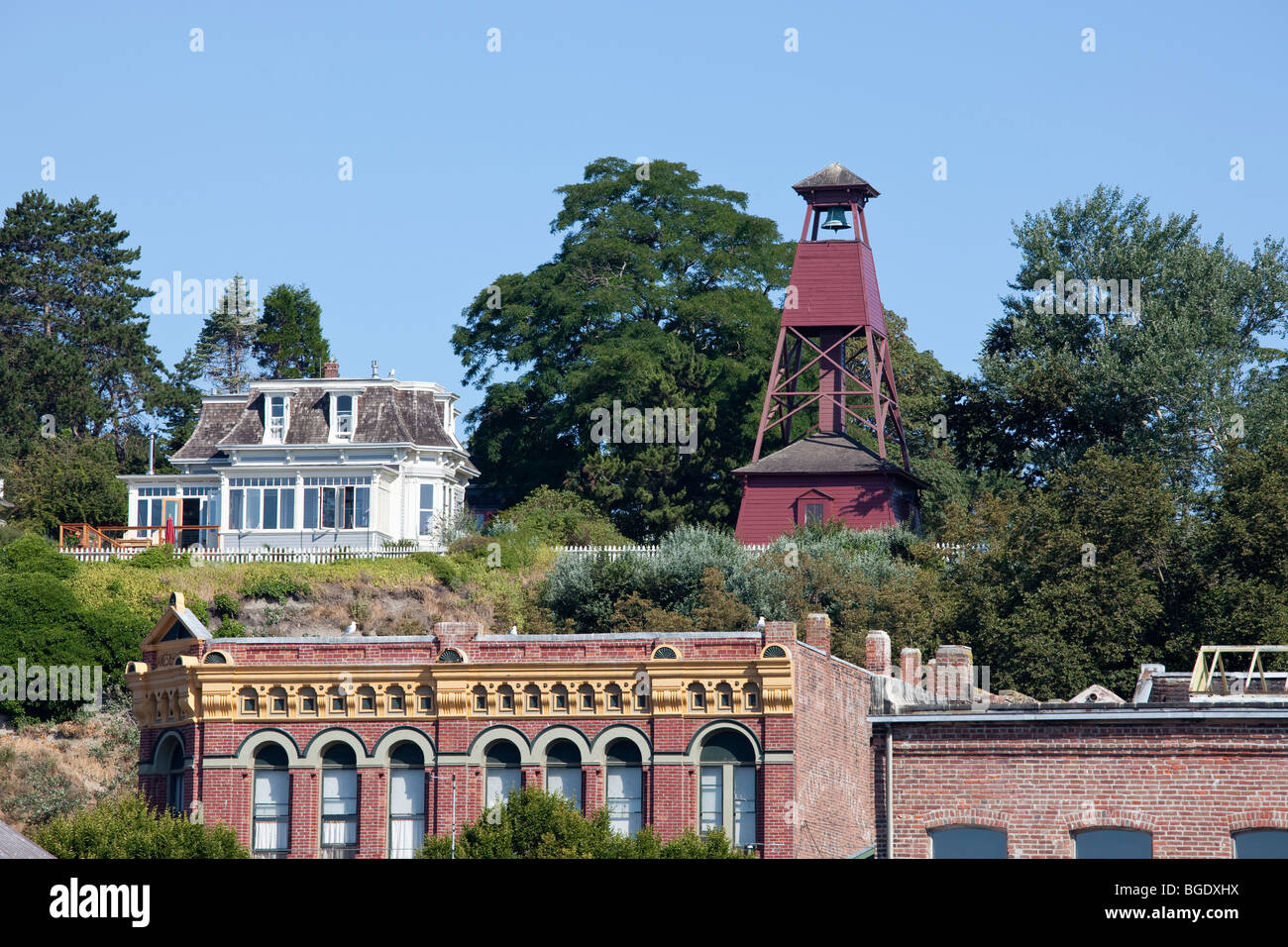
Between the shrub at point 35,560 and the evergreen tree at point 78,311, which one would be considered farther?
the evergreen tree at point 78,311

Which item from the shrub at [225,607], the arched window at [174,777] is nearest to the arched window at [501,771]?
the arched window at [174,777]

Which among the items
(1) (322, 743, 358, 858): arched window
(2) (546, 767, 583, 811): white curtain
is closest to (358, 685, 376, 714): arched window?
(1) (322, 743, 358, 858): arched window

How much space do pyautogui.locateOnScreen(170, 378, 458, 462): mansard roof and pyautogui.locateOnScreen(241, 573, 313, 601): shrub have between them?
11771 mm

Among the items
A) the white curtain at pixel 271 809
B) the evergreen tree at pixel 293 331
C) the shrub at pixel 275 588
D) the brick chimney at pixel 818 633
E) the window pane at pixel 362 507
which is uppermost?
the evergreen tree at pixel 293 331

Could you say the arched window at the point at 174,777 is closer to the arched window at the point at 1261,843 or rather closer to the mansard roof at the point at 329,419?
the arched window at the point at 1261,843

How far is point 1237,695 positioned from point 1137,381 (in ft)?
143

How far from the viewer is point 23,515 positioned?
277ft

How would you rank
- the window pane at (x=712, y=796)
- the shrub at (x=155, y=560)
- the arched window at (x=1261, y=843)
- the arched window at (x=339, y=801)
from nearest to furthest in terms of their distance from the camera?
1. the arched window at (x=1261, y=843)
2. the window pane at (x=712, y=796)
3. the arched window at (x=339, y=801)
4. the shrub at (x=155, y=560)

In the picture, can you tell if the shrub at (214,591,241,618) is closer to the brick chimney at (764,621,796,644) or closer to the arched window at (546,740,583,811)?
the arched window at (546,740,583,811)

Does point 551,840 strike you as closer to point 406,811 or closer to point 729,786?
point 729,786

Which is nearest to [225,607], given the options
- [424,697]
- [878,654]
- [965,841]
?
[424,697]

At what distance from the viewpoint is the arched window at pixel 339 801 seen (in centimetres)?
4178

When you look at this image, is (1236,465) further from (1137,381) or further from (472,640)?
(472,640)

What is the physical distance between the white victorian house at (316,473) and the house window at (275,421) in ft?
0.12
